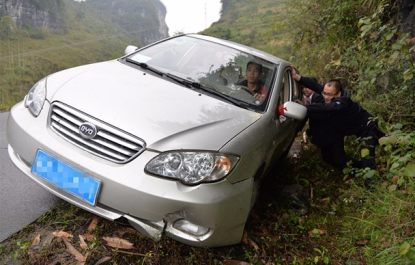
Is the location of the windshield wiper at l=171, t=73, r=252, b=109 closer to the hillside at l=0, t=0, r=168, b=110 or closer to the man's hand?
the man's hand

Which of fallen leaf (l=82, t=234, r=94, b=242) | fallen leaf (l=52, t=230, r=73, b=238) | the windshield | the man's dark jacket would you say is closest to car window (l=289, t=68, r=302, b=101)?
the man's dark jacket

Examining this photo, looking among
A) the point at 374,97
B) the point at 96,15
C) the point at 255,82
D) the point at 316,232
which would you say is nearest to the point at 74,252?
the point at 316,232

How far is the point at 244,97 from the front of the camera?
3.43 m

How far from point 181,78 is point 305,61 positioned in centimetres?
552

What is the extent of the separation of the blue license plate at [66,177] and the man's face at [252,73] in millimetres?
1788

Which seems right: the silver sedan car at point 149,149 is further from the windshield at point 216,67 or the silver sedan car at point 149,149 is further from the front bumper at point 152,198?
the windshield at point 216,67

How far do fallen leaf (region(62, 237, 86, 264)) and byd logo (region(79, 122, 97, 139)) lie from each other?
811 mm

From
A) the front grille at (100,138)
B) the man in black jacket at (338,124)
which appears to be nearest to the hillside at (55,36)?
the man in black jacket at (338,124)

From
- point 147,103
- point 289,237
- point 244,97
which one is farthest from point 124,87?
point 289,237

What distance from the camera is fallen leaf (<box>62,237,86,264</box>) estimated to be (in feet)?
8.97

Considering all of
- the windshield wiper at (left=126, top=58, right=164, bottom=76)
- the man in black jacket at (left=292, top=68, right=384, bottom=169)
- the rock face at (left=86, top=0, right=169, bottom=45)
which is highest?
the windshield wiper at (left=126, top=58, right=164, bottom=76)

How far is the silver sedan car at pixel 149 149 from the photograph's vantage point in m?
2.47

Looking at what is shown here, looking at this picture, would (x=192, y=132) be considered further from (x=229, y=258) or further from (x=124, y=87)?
(x=229, y=258)

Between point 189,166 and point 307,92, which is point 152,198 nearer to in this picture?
point 189,166
